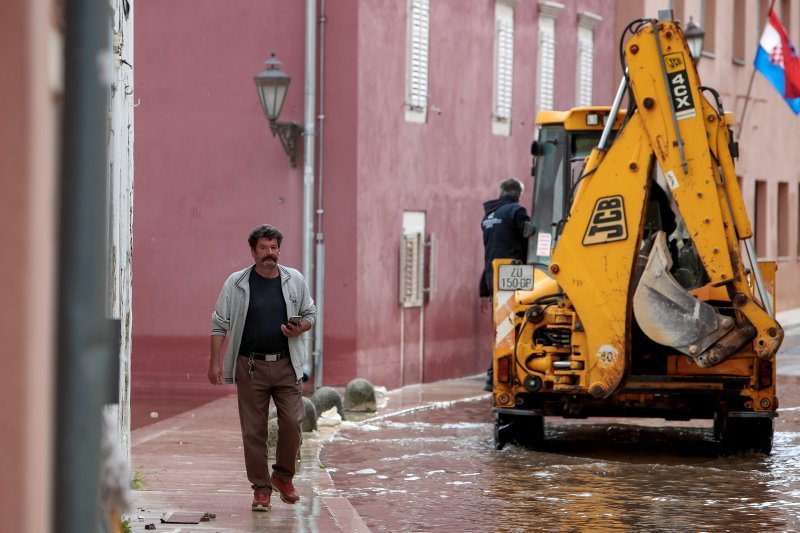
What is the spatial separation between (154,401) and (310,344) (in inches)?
64.7

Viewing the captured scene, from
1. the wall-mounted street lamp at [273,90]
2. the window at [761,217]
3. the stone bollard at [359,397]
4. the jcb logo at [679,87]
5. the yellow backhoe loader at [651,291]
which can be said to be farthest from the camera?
the window at [761,217]

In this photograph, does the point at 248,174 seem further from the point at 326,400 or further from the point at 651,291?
the point at 651,291

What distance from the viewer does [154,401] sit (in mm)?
17375

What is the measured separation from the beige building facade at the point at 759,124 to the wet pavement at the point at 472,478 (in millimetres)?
16554

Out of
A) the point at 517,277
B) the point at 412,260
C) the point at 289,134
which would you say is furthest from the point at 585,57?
the point at 517,277

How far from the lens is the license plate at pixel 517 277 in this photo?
12.7m

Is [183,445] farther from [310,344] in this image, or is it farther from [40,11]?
[40,11]

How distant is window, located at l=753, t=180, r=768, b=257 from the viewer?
34500 mm

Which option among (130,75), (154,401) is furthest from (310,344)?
(130,75)

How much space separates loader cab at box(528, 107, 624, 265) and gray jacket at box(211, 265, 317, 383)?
427 centimetres

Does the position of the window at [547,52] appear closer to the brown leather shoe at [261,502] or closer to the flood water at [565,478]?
the flood water at [565,478]

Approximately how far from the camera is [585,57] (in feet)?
82.4

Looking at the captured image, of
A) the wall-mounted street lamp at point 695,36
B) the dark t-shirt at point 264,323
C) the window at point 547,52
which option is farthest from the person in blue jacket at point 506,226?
the wall-mounted street lamp at point 695,36

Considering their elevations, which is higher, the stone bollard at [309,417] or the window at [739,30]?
the window at [739,30]
